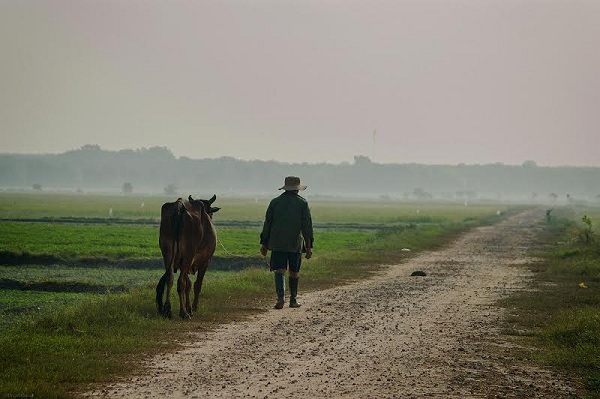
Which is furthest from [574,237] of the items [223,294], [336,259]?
[223,294]

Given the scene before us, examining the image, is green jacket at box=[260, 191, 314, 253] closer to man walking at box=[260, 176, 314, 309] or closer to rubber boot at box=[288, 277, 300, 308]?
man walking at box=[260, 176, 314, 309]

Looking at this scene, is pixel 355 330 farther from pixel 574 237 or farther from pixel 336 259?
pixel 574 237

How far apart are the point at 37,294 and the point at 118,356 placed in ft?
39.4

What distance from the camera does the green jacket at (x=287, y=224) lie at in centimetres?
1886

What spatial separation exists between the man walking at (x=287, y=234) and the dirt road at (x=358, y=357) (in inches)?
29.1

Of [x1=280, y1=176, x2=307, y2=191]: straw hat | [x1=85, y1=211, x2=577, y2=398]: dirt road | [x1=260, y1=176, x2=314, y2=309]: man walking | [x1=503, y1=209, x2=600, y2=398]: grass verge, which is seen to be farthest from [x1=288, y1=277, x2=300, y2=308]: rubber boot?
[x1=503, y1=209, x2=600, y2=398]: grass verge

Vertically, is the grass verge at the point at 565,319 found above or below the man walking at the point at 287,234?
below

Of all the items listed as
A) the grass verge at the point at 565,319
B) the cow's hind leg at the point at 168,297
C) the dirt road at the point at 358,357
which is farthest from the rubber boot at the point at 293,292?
the grass verge at the point at 565,319

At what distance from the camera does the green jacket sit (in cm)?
1886

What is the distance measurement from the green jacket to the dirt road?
1343 mm

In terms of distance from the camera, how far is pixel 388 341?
47.5 feet

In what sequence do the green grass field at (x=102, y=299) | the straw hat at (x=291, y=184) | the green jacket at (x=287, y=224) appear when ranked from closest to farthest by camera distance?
the green grass field at (x=102, y=299) < the green jacket at (x=287, y=224) < the straw hat at (x=291, y=184)

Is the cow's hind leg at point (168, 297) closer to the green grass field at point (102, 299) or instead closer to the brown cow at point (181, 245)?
the brown cow at point (181, 245)

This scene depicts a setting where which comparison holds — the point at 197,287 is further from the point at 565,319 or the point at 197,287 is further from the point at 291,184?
the point at 565,319
